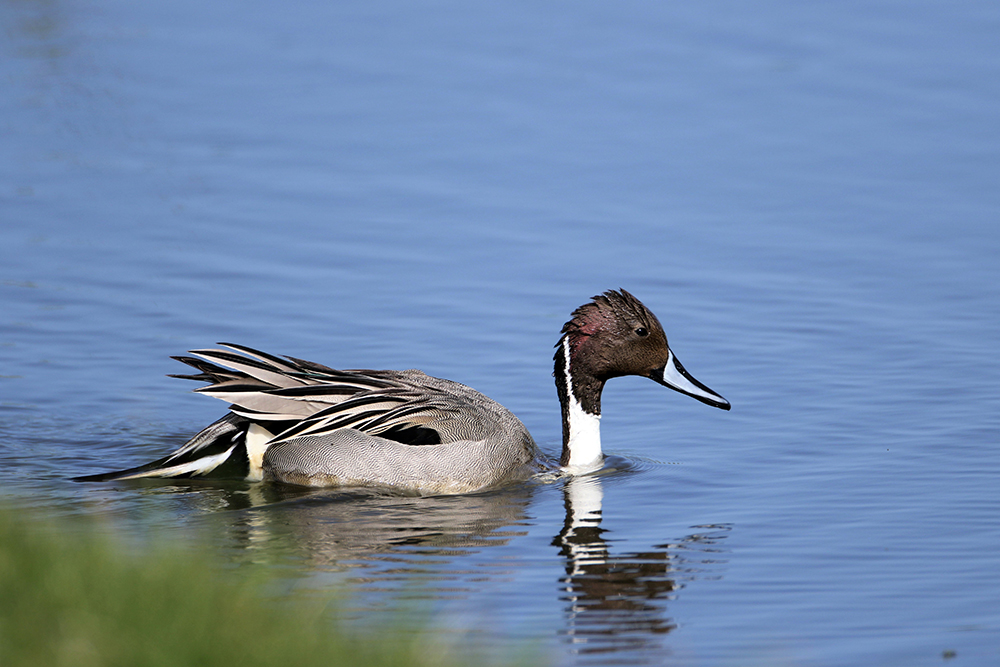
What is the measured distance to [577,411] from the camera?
9.45m

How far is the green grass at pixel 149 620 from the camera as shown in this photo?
4570 millimetres

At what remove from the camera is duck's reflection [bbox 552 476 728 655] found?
6.29 metres

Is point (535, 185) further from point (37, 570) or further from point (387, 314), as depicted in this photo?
point (37, 570)

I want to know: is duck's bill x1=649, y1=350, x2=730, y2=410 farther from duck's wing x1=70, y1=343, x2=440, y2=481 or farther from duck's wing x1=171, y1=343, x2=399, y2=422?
duck's wing x1=171, y1=343, x2=399, y2=422

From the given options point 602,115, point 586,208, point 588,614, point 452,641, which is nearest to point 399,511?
point 588,614

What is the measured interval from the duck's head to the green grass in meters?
4.18

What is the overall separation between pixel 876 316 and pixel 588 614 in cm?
575

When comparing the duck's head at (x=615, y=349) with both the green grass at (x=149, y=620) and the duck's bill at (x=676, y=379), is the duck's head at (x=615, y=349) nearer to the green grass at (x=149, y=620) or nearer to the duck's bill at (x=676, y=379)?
the duck's bill at (x=676, y=379)

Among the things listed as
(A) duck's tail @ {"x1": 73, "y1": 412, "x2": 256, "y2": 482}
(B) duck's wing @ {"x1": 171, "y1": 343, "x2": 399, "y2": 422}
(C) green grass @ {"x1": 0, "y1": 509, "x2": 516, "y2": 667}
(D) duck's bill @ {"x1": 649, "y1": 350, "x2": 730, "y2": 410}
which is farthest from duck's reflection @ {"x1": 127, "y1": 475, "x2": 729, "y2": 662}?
(C) green grass @ {"x1": 0, "y1": 509, "x2": 516, "y2": 667}

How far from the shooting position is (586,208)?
544 inches

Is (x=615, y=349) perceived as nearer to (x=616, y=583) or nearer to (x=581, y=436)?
(x=581, y=436)

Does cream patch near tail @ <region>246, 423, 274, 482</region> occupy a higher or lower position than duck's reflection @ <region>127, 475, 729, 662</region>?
higher

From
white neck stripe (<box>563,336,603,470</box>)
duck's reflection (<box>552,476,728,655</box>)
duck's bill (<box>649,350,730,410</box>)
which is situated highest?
duck's bill (<box>649,350,730,410</box>)

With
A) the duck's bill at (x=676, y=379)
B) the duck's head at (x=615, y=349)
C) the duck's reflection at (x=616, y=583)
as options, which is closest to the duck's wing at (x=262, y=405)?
the duck's head at (x=615, y=349)
